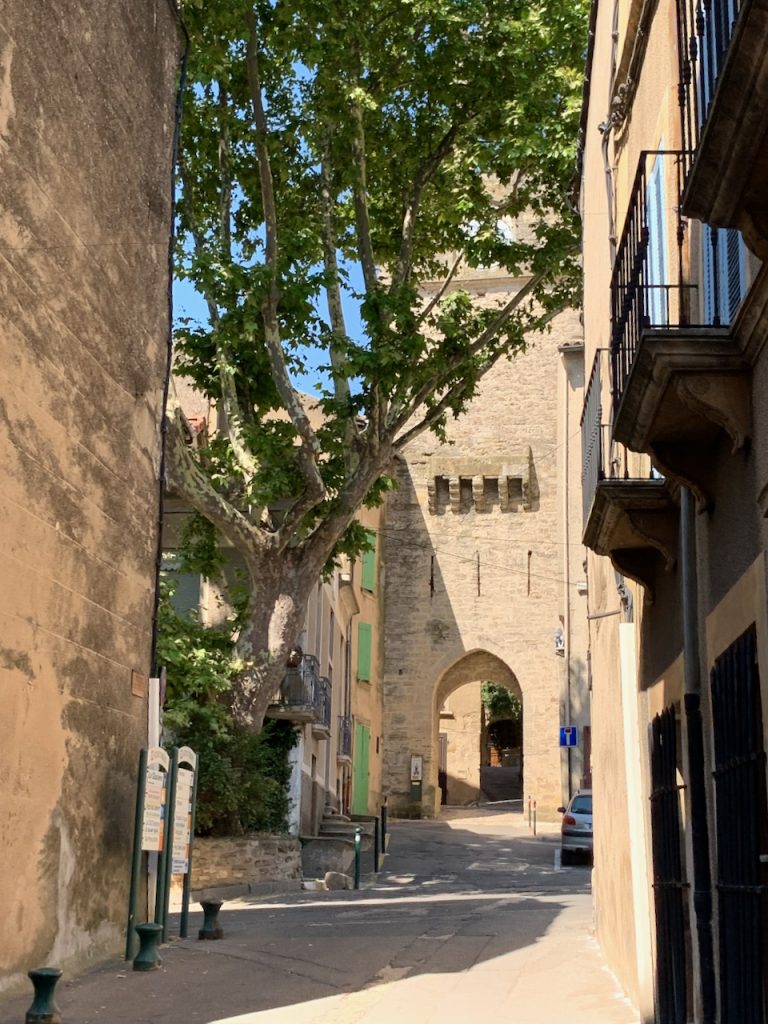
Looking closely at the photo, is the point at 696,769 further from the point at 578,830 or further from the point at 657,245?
the point at 578,830

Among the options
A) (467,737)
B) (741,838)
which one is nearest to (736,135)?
(741,838)

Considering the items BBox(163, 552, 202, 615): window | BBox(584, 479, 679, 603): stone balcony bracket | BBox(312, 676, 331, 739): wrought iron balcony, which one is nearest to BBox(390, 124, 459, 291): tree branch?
BBox(163, 552, 202, 615): window

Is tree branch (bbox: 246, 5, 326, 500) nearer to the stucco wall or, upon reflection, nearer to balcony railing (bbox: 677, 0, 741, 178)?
the stucco wall

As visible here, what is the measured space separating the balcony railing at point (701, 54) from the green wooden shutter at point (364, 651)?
93.4 ft

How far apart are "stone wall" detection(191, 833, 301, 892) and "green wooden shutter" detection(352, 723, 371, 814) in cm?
1346

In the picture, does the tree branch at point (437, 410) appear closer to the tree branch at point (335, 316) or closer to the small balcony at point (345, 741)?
the tree branch at point (335, 316)

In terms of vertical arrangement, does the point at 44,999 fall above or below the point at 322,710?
below

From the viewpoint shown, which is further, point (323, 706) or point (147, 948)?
point (323, 706)

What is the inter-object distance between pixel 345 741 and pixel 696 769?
2533cm

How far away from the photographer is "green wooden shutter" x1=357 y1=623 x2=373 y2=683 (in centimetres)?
3428

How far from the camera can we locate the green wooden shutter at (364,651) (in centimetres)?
3428

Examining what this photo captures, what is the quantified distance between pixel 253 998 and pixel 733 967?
4352 millimetres

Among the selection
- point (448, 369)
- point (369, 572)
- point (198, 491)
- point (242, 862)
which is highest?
point (369, 572)

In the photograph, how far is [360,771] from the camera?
3372 centimetres
